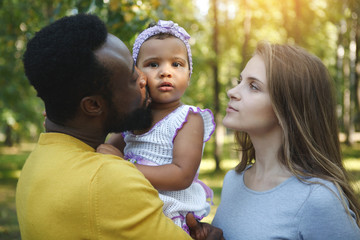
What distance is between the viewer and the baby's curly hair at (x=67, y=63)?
165 centimetres

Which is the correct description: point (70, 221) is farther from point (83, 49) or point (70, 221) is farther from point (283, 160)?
point (283, 160)

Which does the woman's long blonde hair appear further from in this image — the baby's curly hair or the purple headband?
the baby's curly hair

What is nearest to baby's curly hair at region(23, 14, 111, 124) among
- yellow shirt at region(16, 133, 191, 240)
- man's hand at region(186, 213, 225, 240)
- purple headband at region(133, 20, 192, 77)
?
yellow shirt at region(16, 133, 191, 240)

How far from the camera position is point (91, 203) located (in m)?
1.54

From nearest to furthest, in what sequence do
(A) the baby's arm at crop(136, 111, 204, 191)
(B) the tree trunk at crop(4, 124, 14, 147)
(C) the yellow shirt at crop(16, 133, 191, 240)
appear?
1. (C) the yellow shirt at crop(16, 133, 191, 240)
2. (A) the baby's arm at crop(136, 111, 204, 191)
3. (B) the tree trunk at crop(4, 124, 14, 147)

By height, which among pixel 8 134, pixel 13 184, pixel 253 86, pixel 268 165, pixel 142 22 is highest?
pixel 142 22

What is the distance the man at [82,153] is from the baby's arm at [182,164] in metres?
0.41

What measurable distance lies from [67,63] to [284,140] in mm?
1280

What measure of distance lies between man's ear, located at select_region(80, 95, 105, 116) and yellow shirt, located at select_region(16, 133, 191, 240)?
0.25 meters

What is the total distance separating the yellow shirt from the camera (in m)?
1.54

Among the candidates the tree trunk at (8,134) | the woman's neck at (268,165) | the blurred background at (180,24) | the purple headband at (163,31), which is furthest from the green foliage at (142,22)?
the tree trunk at (8,134)

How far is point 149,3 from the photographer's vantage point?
186 inches

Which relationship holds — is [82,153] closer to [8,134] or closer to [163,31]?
[163,31]

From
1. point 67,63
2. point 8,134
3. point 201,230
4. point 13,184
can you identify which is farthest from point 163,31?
point 8,134
